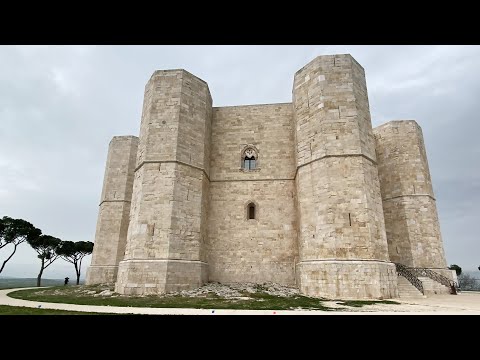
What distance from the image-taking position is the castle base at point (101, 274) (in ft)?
69.3

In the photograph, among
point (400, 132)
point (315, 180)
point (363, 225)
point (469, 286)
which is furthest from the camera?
point (469, 286)

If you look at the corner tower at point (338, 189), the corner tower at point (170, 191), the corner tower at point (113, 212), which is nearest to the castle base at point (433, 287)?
the corner tower at point (338, 189)

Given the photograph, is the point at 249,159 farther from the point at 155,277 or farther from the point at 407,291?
the point at 407,291

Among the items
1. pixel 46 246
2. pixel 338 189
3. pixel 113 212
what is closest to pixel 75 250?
pixel 46 246

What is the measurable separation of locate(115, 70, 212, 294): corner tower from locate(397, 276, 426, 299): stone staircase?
9.89m

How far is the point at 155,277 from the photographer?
13727mm

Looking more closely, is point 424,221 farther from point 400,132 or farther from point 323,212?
point 323,212

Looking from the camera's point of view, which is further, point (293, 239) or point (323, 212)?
point (293, 239)

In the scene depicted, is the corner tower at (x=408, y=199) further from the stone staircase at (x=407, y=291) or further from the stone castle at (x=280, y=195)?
the stone staircase at (x=407, y=291)

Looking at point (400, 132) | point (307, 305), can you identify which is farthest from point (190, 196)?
point (400, 132)

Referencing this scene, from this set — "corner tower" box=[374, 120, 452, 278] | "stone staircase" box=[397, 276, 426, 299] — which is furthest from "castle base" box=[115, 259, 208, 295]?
"corner tower" box=[374, 120, 452, 278]

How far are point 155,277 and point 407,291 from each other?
12280 mm
